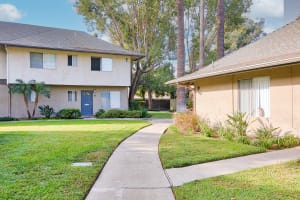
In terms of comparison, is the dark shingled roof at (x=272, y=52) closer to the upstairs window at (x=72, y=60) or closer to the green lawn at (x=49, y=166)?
the green lawn at (x=49, y=166)

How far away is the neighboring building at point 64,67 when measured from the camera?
67.7 ft

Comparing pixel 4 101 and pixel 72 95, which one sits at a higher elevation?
pixel 72 95

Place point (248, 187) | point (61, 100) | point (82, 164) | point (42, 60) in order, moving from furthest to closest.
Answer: point (61, 100) → point (42, 60) → point (82, 164) → point (248, 187)

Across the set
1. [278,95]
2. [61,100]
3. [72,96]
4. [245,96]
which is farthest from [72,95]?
[278,95]

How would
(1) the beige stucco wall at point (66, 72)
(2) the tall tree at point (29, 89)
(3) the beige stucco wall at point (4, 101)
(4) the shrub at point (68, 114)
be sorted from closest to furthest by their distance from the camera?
1. (2) the tall tree at point (29, 89)
2. (1) the beige stucco wall at point (66, 72)
3. (4) the shrub at point (68, 114)
4. (3) the beige stucco wall at point (4, 101)

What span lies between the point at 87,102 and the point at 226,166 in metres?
19.1

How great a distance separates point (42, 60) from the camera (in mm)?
21469

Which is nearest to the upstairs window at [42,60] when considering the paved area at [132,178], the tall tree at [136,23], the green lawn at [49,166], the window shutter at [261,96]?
the tall tree at [136,23]

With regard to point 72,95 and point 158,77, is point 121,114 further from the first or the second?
point 158,77

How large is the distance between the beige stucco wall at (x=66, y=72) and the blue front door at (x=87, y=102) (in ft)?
4.55

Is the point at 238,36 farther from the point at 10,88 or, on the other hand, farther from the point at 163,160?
the point at 163,160

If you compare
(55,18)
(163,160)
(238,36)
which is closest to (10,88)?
(55,18)

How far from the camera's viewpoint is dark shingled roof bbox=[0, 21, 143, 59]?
20.6m

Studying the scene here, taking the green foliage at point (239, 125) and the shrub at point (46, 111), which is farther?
the shrub at point (46, 111)
